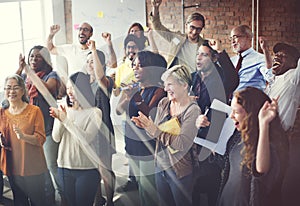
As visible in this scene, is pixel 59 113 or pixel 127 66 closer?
pixel 127 66

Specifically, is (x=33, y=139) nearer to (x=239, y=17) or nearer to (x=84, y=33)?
(x=84, y=33)

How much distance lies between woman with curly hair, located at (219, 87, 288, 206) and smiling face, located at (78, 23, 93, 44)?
939mm

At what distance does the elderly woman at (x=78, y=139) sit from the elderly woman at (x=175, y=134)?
A: 310 mm

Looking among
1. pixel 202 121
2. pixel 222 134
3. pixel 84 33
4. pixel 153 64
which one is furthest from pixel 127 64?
pixel 222 134

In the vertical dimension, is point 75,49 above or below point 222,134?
above

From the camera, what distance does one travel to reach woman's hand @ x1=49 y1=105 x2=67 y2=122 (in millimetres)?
3326

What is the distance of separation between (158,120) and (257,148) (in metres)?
0.58

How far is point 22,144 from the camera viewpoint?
343 centimetres

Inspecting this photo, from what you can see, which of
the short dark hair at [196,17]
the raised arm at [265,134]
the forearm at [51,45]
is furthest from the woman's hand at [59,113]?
the raised arm at [265,134]

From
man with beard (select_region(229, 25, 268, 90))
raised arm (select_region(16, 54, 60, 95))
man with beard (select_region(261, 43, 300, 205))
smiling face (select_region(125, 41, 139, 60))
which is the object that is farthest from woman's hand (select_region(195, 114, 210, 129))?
raised arm (select_region(16, 54, 60, 95))

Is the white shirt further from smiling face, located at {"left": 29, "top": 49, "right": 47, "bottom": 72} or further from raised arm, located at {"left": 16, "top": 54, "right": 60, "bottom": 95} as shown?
smiling face, located at {"left": 29, "top": 49, "right": 47, "bottom": 72}

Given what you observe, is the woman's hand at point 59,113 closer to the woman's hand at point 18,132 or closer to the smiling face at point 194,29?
the woman's hand at point 18,132

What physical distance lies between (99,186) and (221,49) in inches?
44.2

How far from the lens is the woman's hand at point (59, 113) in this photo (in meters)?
3.33
